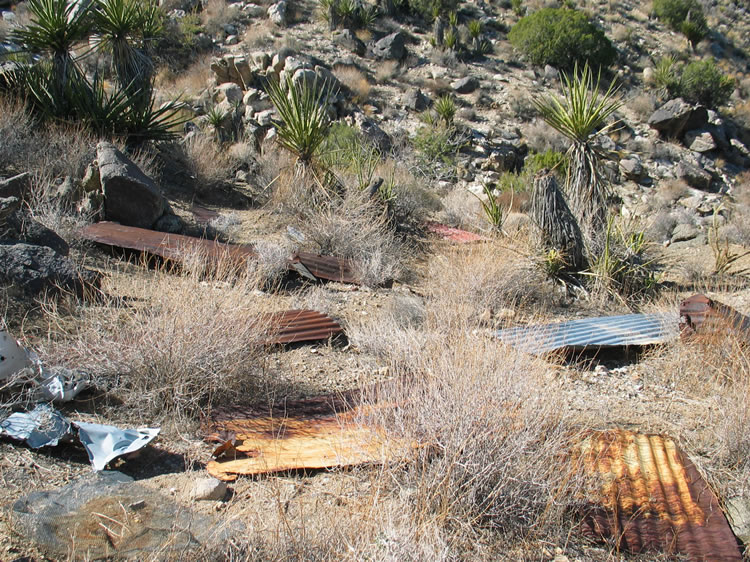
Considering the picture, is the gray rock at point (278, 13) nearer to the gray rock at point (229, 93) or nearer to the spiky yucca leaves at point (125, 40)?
the gray rock at point (229, 93)

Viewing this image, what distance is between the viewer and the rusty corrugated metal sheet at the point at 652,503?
10.4ft

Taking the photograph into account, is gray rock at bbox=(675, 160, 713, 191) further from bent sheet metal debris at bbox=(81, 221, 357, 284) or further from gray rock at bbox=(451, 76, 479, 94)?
bent sheet metal debris at bbox=(81, 221, 357, 284)

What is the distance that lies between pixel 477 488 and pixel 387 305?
158 inches

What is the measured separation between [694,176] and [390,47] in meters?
12.7

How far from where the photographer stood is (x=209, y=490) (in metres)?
3.12

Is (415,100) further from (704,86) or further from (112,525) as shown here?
(112,525)

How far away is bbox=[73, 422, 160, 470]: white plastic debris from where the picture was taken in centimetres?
330

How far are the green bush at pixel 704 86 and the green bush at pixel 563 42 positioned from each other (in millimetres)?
3374

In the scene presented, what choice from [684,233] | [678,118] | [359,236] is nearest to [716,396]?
[359,236]

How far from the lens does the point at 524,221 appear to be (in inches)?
465

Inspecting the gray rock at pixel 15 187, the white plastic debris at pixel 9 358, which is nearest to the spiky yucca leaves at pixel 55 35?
the gray rock at pixel 15 187

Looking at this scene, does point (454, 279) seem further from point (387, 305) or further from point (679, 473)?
point (679, 473)

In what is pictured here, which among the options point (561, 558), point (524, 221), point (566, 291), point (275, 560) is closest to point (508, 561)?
point (561, 558)

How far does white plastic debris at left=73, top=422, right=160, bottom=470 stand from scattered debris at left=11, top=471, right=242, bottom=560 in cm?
35
